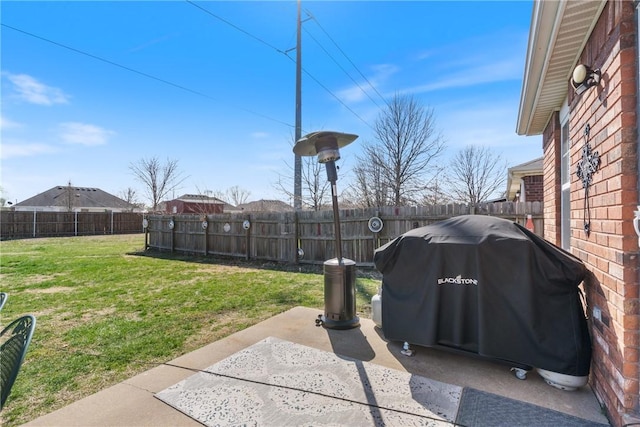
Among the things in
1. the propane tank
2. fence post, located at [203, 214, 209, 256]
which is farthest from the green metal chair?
fence post, located at [203, 214, 209, 256]

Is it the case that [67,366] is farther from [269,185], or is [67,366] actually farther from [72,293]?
[269,185]

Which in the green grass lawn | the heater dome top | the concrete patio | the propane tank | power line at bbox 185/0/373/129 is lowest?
the green grass lawn

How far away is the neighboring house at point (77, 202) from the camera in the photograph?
36.9 m

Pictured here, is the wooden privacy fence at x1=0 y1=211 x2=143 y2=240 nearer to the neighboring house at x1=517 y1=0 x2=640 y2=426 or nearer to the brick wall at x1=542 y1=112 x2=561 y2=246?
the brick wall at x1=542 y1=112 x2=561 y2=246

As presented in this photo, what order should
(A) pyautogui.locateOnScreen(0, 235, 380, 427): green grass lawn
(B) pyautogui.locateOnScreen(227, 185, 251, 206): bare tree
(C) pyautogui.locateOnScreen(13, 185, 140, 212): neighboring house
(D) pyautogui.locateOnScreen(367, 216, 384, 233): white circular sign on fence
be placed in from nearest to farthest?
(A) pyautogui.locateOnScreen(0, 235, 380, 427): green grass lawn → (D) pyautogui.locateOnScreen(367, 216, 384, 233): white circular sign on fence → (B) pyautogui.locateOnScreen(227, 185, 251, 206): bare tree → (C) pyautogui.locateOnScreen(13, 185, 140, 212): neighboring house

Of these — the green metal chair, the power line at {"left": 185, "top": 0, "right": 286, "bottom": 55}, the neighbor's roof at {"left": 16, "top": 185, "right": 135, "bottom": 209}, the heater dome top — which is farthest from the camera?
the neighbor's roof at {"left": 16, "top": 185, "right": 135, "bottom": 209}

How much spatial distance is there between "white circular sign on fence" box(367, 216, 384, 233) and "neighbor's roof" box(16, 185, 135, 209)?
37.2 m

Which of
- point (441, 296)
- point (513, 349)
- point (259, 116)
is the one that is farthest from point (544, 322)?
point (259, 116)

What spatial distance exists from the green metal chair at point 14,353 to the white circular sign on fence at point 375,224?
669 cm

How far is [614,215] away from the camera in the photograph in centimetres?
194

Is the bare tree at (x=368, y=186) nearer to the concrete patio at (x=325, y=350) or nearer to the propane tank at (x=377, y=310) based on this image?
the propane tank at (x=377, y=310)

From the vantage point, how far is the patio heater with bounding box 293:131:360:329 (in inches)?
148

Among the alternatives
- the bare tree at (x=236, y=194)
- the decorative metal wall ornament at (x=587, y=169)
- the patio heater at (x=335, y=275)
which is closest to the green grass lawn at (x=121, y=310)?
the patio heater at (x=335, y=275)

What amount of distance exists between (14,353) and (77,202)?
45.2 m
